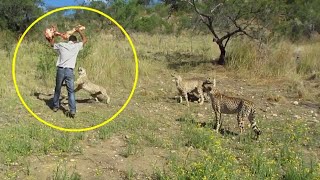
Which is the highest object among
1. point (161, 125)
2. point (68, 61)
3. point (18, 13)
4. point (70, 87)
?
point (18, 13)

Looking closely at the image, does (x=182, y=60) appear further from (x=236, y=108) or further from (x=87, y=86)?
(x=236, y=108)

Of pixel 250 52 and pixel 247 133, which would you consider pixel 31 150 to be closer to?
pixel 247 133

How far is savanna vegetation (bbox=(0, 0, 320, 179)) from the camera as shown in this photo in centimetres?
555

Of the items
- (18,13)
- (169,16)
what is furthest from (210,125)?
(18,13)

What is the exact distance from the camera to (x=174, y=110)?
9.06 m

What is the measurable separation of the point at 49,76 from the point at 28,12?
1083 centimetres

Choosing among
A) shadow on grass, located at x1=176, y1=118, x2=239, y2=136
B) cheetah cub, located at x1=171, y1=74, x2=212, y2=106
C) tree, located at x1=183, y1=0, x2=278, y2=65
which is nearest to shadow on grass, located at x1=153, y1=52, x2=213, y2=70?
tree, located at x1=183, y1=0, x2=278, y2=65

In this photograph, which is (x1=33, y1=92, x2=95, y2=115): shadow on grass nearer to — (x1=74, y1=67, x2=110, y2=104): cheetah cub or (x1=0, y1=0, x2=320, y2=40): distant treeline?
(x1=74, y1=67, x2=110, y2=104): cheetah cub

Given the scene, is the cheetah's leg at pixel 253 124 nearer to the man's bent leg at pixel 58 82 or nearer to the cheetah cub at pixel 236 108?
the cheetah cub at pixel 236 108

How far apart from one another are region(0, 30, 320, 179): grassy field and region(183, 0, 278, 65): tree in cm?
69

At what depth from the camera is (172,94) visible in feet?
35.2

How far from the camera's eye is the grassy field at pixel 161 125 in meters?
5.45

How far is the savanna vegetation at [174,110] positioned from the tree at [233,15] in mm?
38

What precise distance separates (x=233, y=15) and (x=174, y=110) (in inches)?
241
